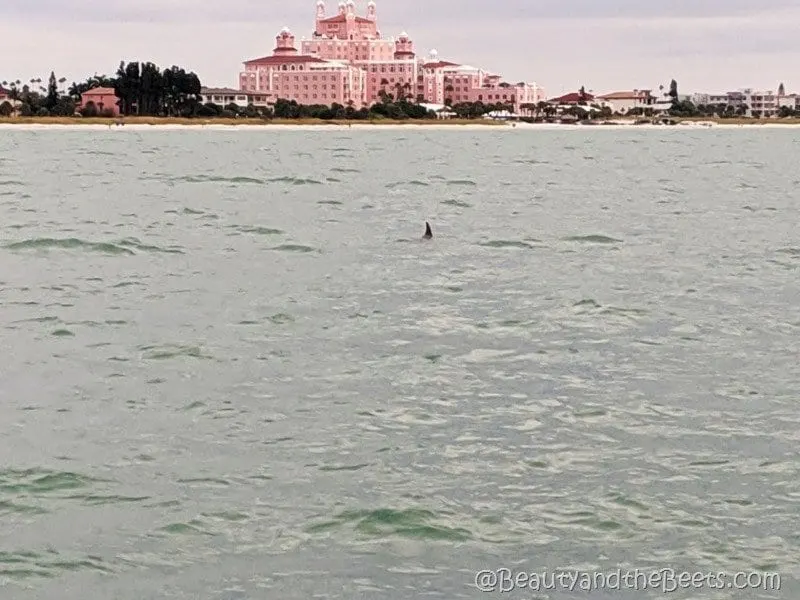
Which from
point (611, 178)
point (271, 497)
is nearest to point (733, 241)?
point (271, 497)

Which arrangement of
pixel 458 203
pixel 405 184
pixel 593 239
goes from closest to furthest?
1. pixel 593 239
2. pixel 458 203
3. pixel 405 184

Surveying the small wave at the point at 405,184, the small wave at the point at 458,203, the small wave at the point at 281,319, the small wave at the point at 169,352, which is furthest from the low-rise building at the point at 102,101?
the small wave at the point at 169,352

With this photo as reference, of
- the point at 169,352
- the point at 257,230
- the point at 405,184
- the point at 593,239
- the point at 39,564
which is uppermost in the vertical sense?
the point at 169,352

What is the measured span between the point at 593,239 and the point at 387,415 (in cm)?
1970

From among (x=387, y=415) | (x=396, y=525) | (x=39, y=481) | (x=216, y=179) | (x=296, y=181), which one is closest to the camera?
(x=396, y=525)

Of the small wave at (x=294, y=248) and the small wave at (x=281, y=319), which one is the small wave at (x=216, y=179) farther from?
the small wave at (x=281, y=319)

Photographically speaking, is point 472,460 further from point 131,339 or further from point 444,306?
point 444,306

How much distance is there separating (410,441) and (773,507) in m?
3.35

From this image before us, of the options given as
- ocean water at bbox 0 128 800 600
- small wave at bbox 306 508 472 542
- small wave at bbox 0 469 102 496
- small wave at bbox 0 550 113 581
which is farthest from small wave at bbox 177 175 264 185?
small wave at bbox 0 550 113 581

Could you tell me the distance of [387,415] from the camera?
571 inches

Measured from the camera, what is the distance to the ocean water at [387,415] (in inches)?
420

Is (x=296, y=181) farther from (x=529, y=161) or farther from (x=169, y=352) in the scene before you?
(x=169, y=352)

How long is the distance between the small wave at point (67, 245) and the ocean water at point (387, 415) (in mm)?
163

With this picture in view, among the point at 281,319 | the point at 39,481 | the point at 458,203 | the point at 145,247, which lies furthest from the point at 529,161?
the point at 39,481
